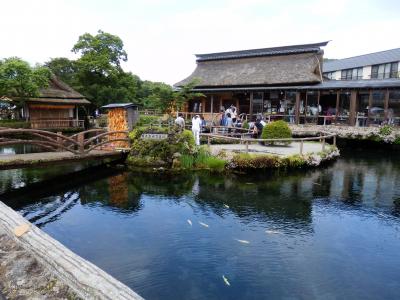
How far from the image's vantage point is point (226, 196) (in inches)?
480

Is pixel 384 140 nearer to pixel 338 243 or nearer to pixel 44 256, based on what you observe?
pixel 338 243

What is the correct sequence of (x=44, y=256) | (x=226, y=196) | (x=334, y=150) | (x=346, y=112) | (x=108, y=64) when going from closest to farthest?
(x=44, y=256) → (x=226, y=196) → (x=334, y=150) → (x=346, y=112) → (x=108, y=64)

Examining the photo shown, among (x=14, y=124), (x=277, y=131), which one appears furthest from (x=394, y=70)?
A: (x=14, y=124)

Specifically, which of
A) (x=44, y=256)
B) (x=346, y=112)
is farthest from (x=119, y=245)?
(x=346, y=112)

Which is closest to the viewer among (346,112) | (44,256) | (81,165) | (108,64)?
(44,256)

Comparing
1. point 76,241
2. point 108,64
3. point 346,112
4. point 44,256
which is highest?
point 108,64

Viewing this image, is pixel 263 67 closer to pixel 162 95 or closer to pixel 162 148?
pixel 162 95

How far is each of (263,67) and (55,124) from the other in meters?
22.5

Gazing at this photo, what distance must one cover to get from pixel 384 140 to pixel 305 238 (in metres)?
18.2

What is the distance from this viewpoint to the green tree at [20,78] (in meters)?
28.7

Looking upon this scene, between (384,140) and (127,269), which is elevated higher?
(384,140)

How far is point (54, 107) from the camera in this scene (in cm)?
3553

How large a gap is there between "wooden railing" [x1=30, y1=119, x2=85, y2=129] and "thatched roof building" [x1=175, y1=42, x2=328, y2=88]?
502 inches

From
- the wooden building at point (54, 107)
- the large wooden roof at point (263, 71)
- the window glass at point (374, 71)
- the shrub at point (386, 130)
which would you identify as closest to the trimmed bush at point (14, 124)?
the wooden building at point (54, 107)
